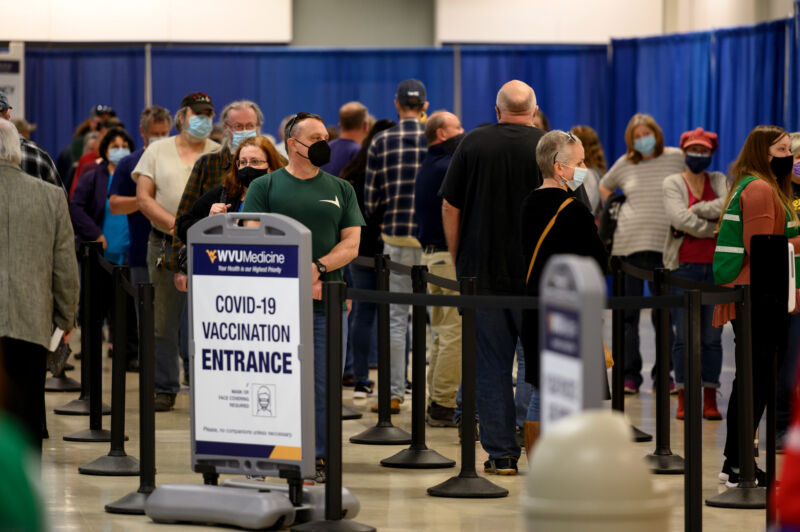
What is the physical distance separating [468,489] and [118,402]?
1680 millimetres

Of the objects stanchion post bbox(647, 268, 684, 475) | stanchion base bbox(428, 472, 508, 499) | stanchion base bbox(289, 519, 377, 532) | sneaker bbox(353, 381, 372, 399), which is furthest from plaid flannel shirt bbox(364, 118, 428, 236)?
stanchion base bbox(289, 519, 377, 532)

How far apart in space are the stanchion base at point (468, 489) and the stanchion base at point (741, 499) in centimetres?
91

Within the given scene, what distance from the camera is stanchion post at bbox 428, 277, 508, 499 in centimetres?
597

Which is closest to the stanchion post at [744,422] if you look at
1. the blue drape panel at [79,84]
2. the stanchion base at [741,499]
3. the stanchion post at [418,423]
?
the stanchion base at [741,499]

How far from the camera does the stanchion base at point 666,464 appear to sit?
22.2ft

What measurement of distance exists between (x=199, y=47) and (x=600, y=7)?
469 centimetres

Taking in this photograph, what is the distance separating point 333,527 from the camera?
5250 millimetres

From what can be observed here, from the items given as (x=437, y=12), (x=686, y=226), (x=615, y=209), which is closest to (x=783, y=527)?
(x=686, y=226)

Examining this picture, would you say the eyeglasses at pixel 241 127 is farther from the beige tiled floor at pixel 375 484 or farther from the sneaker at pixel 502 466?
the sneaker at pixel 502 466

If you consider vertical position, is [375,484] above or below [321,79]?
below

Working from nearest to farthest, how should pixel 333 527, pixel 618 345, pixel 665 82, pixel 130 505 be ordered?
pixel 333 527
pixel 130 505
pixel 618 345
pixel 665 82

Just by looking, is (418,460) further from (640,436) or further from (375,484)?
(640,436)

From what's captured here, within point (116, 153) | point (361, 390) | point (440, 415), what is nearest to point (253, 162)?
point (440, 415)

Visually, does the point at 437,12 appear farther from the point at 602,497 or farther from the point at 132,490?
the point at 602,497
